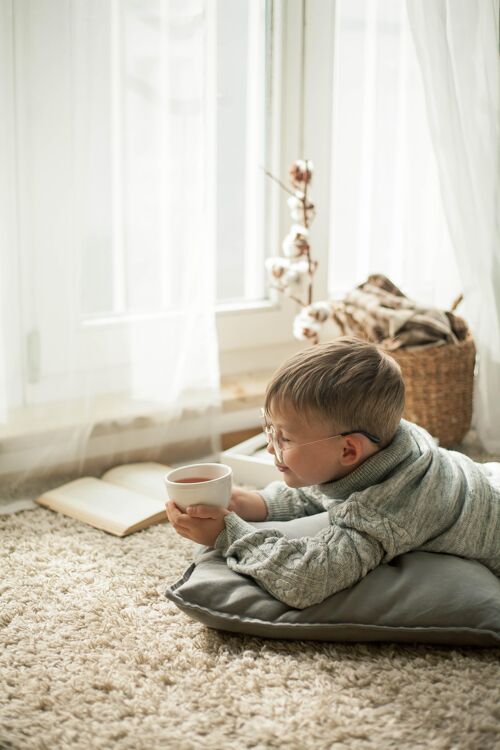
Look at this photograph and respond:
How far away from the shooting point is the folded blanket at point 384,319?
2.00 m

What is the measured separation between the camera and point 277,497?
1562 mm

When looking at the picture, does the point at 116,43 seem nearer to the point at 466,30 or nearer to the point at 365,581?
the point at 466,30

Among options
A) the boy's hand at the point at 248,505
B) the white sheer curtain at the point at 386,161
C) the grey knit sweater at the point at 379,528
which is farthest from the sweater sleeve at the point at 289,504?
the white sheer curtain at the point at 386,161

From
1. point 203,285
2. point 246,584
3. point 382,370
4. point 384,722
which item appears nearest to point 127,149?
point 203,285

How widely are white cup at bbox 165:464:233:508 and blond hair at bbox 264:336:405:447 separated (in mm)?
143

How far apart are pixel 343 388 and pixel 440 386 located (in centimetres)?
80

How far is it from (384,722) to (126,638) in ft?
1.37

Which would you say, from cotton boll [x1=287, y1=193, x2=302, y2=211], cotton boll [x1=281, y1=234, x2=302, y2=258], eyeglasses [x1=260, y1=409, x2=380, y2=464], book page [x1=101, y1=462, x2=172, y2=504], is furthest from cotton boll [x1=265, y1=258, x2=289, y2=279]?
eyeglasses [x1=260, y1=409, x2=380, y2=464]

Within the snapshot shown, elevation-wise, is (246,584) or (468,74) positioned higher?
(468,74)

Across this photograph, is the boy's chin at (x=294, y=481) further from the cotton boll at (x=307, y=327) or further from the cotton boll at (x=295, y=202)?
the cotton boll at (x=295, y=202)

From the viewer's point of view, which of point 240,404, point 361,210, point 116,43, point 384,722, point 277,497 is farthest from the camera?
point 361,210

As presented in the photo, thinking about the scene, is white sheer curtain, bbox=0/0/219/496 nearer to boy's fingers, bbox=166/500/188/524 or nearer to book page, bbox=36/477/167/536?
book page, bbox=36/477/167/536

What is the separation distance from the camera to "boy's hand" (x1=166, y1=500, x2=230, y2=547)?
53.4 inches

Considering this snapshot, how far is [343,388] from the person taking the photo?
1308 millimetres
